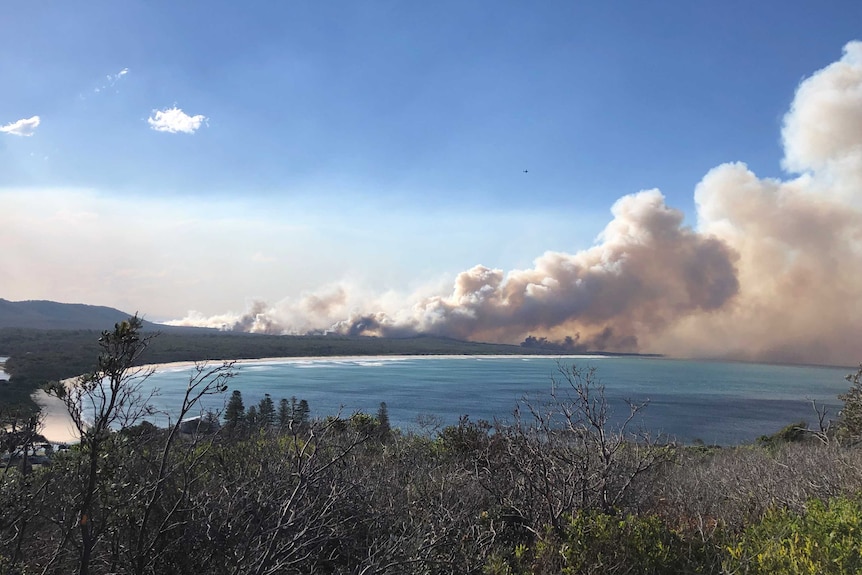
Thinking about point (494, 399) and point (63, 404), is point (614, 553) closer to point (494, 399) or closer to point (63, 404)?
point (63, 404)

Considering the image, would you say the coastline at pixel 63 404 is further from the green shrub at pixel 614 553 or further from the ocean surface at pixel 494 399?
the ocean surface at pixel 494 399

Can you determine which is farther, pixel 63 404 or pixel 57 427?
pixel 57 427

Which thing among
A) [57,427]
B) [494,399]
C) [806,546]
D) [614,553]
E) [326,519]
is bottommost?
[494,399]

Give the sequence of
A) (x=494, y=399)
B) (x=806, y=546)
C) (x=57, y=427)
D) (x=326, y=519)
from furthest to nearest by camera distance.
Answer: (x=494, y=399)
(x=57, y=427)
(x=326, y=519)
(x=806, y=546)

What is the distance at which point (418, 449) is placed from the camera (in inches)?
635

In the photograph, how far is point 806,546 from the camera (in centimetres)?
539

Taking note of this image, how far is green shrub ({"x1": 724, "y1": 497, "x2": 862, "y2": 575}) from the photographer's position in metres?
5.22

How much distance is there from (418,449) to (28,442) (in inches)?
452

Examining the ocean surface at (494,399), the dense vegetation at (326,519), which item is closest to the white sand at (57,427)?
the ocean surface at (494,399)

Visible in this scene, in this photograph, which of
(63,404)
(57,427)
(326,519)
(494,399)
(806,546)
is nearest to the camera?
(806,546)

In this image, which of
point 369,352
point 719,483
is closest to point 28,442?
point 719,483

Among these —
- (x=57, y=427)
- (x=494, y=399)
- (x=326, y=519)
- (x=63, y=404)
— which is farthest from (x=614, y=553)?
(x=494, y=399)

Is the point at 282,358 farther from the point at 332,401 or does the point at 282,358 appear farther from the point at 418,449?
the point at 418,449

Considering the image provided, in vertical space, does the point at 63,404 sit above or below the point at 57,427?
above
